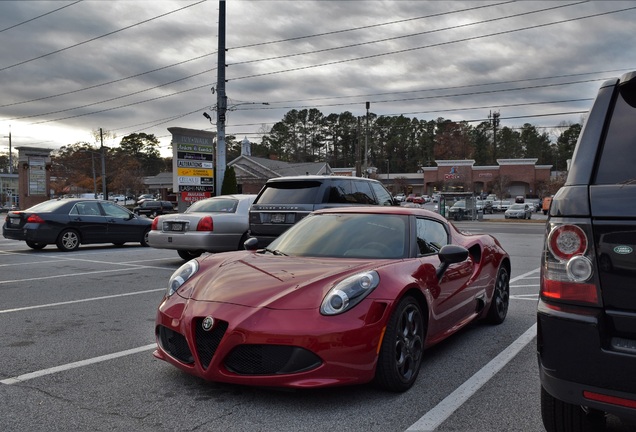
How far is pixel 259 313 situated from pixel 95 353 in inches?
84.6

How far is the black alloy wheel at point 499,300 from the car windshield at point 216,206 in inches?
264

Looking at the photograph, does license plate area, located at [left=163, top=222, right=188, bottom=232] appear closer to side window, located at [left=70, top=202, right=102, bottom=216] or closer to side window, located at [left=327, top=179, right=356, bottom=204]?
side window, located at [left=327, top=179, right=356, bottom=204]

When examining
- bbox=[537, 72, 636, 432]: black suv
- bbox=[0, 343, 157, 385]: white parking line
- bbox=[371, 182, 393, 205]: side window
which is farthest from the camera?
bbox=[371, 182, 393, 205]: side window

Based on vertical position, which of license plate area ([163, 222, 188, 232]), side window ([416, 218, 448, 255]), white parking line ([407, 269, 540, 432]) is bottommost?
white parking line ([407, 269, 540, 432])

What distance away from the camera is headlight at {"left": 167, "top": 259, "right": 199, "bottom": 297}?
4.50m

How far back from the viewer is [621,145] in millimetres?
2719

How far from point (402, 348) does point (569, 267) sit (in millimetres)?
1658

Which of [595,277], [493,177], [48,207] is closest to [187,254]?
[48,207]

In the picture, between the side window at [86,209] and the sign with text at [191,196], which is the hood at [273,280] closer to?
the side window at [86,209]

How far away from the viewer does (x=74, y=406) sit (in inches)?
144

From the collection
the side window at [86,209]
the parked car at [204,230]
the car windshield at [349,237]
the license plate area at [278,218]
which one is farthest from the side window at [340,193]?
the side window at [86,209]

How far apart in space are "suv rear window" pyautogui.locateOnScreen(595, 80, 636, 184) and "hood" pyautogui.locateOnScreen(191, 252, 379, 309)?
1922 millimetres

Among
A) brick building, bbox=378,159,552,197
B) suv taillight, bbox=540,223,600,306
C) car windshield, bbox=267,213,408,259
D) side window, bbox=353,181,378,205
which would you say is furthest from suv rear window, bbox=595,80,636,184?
brick building, bbox=378,159,552,197

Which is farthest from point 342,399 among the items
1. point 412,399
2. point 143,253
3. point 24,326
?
point 143,253
